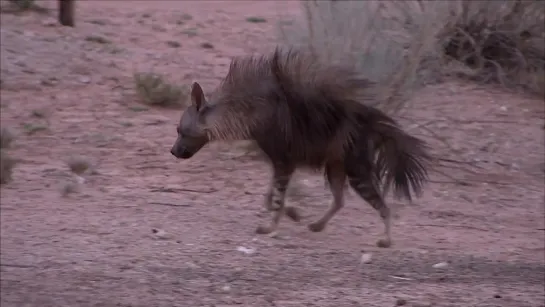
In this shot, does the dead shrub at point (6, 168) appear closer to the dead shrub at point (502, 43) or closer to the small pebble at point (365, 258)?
the small pebble at point (365, 258)

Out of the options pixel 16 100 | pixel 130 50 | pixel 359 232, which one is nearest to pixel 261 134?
pixel 359 232

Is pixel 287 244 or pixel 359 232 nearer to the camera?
pixel 287 244

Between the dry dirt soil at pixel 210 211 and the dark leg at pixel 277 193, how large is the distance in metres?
0.17

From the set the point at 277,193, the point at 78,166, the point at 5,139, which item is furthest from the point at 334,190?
the point at 5,139

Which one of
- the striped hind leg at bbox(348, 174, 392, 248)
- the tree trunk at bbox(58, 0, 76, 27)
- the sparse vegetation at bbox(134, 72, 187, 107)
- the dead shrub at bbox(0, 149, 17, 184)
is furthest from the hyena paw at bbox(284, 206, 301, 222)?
the tree trunk at bbox(58, 0, 76, 27)

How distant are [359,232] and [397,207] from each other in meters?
1.10

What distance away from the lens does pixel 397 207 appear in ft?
32.1

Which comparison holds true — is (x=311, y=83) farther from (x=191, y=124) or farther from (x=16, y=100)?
(x=16, y=100)

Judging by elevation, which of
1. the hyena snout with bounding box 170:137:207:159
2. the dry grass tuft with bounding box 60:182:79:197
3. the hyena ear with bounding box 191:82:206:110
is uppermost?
the hyena ear with bounding box 191:82:206:110

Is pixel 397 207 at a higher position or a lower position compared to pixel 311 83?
lower

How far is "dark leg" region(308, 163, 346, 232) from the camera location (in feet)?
27.6

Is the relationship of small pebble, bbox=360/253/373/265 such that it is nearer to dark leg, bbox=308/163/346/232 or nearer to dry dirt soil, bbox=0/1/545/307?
dry dirt soil, bbox=0/1/545/307

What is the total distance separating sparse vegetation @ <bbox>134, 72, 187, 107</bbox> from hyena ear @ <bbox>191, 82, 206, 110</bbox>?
4.95 meters

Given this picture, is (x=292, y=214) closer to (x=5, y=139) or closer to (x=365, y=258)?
(x=365, y=258)
